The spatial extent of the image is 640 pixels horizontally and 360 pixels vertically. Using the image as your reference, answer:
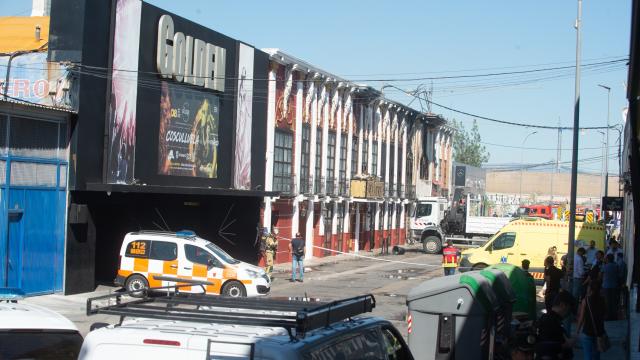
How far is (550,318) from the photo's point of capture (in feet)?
34.3

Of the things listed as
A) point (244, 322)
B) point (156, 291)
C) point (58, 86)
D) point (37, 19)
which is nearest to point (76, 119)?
point (58, 86)

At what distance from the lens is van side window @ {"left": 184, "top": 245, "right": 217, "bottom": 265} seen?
21875 millimetres

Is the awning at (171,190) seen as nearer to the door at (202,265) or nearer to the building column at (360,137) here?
the door at (202,265)

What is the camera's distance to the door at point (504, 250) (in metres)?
28.4

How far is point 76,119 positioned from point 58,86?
104 centimetres

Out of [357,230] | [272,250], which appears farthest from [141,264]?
[357,230]

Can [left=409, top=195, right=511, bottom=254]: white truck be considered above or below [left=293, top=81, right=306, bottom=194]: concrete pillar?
below

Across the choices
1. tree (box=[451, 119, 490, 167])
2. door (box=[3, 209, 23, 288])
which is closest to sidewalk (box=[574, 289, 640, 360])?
door (box=[3, 209, 23, 288])

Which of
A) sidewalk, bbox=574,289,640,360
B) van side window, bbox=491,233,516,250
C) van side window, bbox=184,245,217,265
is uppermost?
van side window, bbox=491,233,516,250

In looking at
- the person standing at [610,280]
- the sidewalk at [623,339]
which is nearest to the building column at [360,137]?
the sidewalk at [623,339]

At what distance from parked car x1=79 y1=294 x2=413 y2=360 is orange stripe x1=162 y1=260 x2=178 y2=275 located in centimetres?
1597

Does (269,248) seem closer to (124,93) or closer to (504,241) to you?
(504,241)

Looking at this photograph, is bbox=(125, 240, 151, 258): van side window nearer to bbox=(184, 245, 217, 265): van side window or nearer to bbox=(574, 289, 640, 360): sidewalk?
bbox=(184, 245, 217, 265): van side window

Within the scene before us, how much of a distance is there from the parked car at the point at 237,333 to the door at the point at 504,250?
915 inches
